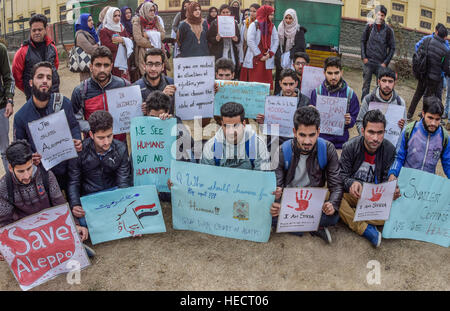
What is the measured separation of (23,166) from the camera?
335 cm

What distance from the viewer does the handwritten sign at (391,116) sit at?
15.4 feet

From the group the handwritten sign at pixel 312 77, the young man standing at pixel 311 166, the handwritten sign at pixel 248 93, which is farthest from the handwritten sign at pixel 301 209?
the handwritten sign at pixel 312 77

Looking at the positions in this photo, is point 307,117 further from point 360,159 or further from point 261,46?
point 261,46

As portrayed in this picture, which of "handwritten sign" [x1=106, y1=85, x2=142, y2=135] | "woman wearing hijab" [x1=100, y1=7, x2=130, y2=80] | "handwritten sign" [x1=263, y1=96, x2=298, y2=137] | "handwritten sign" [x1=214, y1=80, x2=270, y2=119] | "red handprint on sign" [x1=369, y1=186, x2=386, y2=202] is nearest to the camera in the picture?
"red handprint on sign" [x1=369, y1=186, x2=386, y2=202]

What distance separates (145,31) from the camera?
23.5 feet

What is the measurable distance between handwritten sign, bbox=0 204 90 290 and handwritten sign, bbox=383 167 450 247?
2.95 m

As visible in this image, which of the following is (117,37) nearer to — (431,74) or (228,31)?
(228,31)

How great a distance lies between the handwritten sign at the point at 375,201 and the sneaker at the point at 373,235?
18cm

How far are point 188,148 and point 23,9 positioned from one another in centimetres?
2747

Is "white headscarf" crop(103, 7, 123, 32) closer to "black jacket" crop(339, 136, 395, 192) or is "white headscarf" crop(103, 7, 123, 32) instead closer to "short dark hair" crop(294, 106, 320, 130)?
"short dark hair" crop(294, 106, 320, 130)

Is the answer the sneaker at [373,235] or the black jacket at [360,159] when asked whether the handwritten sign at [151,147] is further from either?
the sneaker at [373,235]

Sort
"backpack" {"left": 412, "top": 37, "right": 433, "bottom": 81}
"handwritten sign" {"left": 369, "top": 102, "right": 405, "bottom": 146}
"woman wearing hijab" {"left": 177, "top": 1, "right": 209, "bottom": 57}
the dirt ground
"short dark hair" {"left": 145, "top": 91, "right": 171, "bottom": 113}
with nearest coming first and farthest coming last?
the dirt ground, "short dark hair" {"left": 145, "top": 91, "right": 171, "bottom": 113}, "handwritten sign" {"left": 369, "top": 102, "right": 405, "bottom": 146}, "woman wearing hijab" {"left": 177, "top": 1, "right": 209, "bottom": 57}, "backpack" {"left": 412, "top": 37, "right": 433, "bottom": 81}

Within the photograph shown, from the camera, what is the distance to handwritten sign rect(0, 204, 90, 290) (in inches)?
130

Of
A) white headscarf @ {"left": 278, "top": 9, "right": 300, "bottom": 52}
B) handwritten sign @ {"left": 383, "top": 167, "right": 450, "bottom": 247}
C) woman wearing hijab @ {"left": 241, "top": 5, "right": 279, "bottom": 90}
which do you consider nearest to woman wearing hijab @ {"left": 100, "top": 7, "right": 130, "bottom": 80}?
woman wearing hijab @ {"left": 241, "top": 5, "right": 279, "bottom": 90}
